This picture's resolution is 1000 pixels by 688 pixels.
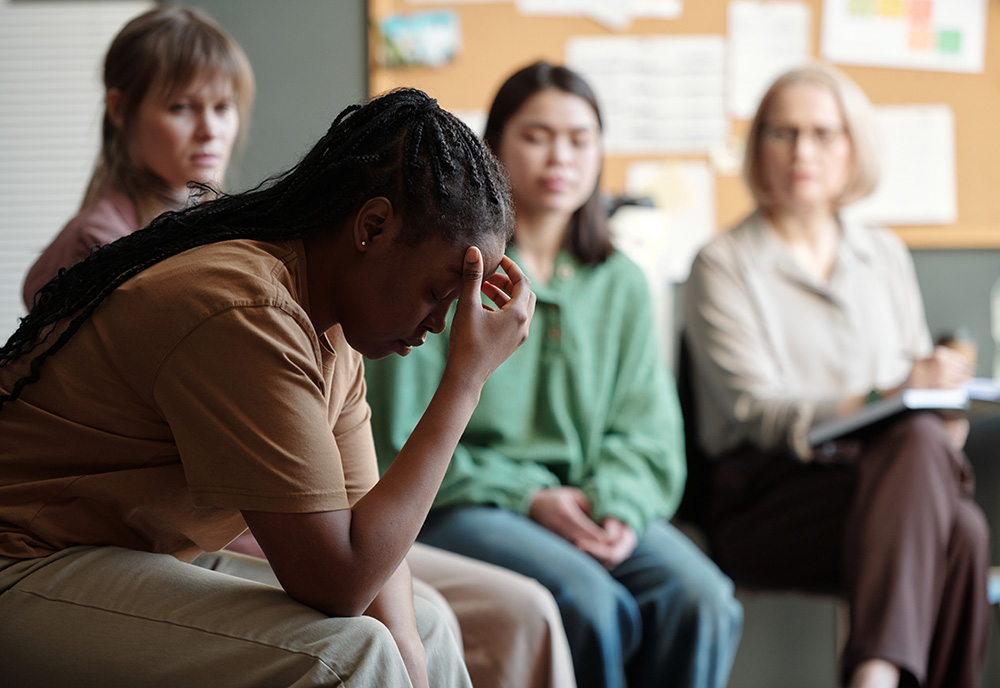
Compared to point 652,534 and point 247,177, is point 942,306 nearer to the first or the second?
point 652,534

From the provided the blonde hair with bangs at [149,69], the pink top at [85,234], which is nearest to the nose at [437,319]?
the pink top at [85,234]

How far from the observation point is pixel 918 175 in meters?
2.38

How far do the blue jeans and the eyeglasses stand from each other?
0.97m

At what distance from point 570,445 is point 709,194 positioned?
106 cm

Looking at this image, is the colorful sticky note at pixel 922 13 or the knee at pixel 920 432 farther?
the colorful sticky note at pixel 922 13

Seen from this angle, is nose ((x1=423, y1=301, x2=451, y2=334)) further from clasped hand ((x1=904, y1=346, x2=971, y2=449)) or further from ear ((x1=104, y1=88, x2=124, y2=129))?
clasped hand ((x1=904, y1=346, x2=971, y2=449))

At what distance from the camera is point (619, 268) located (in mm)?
1737

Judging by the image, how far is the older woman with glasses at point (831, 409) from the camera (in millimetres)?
1604

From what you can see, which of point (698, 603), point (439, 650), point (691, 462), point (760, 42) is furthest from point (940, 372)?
point (439, 650)

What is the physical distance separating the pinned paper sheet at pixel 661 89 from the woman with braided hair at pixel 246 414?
159cm

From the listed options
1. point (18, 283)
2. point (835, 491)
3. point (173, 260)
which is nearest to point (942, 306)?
point (835, 491)

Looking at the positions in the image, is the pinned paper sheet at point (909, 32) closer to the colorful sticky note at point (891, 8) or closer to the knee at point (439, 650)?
the colorful sticky note at point (891, 8)

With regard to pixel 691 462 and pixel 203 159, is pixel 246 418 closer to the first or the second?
pixel 203 159

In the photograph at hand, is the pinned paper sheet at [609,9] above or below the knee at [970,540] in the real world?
above
